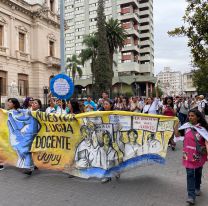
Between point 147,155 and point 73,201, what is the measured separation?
1.86 m

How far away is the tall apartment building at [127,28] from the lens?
8038 centimetres

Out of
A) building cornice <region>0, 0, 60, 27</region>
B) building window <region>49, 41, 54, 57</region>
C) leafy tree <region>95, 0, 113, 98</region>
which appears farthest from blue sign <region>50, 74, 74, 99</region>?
leafy tree <region>95, 0, 113, 98</region>

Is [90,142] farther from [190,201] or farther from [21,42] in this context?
[21,42]

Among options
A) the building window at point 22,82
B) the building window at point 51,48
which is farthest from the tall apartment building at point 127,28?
the building window at point 22,82

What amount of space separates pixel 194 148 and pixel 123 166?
169 centimetres

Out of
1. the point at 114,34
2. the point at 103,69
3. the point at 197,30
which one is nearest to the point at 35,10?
the point at 103,69

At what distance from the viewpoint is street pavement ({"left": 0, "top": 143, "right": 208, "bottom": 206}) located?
520cm

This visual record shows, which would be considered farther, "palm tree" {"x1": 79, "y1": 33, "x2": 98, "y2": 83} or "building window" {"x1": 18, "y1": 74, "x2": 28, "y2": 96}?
"palm tree" {"x1": 79, "y1": 33, "x2": 98, "y2": 83}

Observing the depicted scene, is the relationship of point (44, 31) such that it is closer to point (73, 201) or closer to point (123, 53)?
point (73, 201)

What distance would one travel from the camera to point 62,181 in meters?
6.39

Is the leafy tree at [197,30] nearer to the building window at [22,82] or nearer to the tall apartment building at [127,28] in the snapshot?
the building window at [22,82]

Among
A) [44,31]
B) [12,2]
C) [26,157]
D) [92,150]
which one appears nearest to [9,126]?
[26,157]

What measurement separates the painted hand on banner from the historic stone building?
82.9 feet

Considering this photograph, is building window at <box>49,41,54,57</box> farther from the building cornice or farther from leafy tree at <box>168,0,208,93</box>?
leafy tree at <box>168,0,208,93</box>
